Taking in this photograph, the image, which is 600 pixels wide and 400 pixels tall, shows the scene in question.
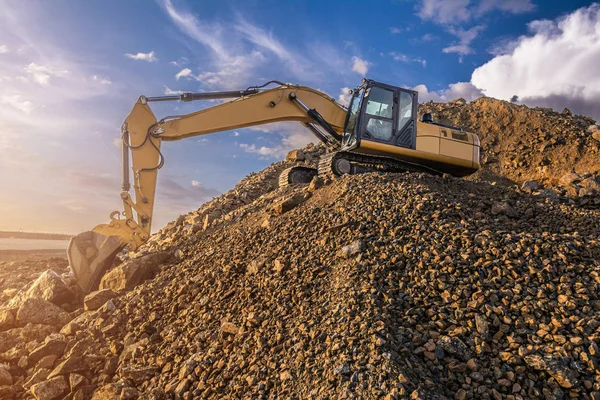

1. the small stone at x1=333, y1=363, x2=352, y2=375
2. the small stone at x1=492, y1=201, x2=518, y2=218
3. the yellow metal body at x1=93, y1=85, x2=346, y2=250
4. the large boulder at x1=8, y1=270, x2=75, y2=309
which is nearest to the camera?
the small stone at x1=333, y1=363, x2=352, y2=375

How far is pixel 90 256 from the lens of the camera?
789 cm

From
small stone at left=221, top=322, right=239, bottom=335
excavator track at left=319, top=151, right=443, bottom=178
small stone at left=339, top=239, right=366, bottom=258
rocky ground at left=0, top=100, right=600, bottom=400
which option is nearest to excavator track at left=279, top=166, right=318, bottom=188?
excavator track at left=319, top=151, right=443, bottom=178

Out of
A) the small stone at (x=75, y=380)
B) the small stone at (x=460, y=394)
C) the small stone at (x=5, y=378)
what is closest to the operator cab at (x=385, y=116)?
the small stone at (x=460, y=394)

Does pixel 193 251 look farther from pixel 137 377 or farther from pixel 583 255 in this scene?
pixel 583 255

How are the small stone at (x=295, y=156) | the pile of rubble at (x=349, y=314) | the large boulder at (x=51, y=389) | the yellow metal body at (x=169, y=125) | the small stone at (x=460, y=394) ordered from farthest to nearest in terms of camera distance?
1. the small stone at (x=295, y=156)
2. the yellow metal body at (x=169, y=125)
3. the large boulder at (x=51, y=389)
4. the pile of rubble at (x=349, y=314)
5. the small stone at (x=460, y=394)

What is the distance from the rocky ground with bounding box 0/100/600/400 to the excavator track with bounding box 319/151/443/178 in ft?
6.87

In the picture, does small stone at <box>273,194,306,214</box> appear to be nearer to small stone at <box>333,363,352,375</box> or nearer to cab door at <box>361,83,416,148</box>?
cab door at <box>361,83,416,148</box>

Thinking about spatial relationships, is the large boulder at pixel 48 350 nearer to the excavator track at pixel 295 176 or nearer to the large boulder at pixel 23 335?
the large boulder at pixel 23 335

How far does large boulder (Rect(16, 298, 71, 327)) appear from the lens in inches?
261

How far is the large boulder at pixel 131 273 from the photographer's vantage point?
23.8 feet

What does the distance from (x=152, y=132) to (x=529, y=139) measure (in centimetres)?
1648

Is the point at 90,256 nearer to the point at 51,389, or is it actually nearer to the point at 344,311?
the point at 51,389

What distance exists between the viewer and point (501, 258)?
211 inches

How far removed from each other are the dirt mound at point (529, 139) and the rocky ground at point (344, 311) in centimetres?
1057
